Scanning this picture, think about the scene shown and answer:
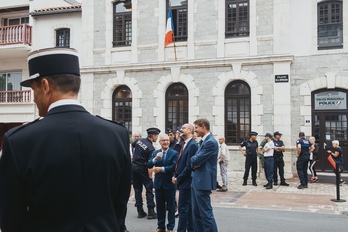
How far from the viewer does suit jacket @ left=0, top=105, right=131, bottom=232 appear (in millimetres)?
1875

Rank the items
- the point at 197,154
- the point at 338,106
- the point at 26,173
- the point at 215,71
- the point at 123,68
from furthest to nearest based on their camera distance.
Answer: the point at 123,68
the point at 215,71
the point at 338,106
the point at 197,154
the point at 26,173

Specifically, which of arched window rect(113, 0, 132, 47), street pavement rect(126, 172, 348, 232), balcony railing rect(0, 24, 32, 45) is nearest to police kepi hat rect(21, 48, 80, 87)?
street pavement rect(126, 172, 348, 232)

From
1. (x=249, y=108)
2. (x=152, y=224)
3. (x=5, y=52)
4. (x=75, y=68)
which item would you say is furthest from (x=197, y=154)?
(x=5, y=52)

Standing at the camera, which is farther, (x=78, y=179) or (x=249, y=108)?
(x=249, y=108)

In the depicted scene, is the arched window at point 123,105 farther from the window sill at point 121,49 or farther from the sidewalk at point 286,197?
the sidewalk at point 286,197

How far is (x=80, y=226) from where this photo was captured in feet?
6.36

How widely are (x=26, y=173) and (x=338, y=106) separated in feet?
50.9

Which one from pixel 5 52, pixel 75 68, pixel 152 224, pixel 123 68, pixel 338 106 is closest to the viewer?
pixel 75 68

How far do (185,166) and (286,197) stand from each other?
18.1 feet

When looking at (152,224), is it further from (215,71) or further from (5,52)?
(5,52)

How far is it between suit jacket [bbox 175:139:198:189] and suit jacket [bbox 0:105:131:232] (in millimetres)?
4930

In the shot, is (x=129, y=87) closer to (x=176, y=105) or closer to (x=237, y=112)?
(x=176, y=105)

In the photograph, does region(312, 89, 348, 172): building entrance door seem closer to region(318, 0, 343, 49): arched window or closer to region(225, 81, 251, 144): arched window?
region(318, 0, 343, 49): arched window

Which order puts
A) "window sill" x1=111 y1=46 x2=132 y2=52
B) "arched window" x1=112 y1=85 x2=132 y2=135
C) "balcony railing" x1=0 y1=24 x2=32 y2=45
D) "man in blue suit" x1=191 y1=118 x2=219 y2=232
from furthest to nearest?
"balcony railing" x1=0 y1=24 x2=32 y2=45
"arched window" x1=112 y1=85 x2=132 y2=135
"window sill" x1=111 y1=46 x2=132 y2=52
"man in blue suit" x1=191 y1=118 x2=219 y2=232
